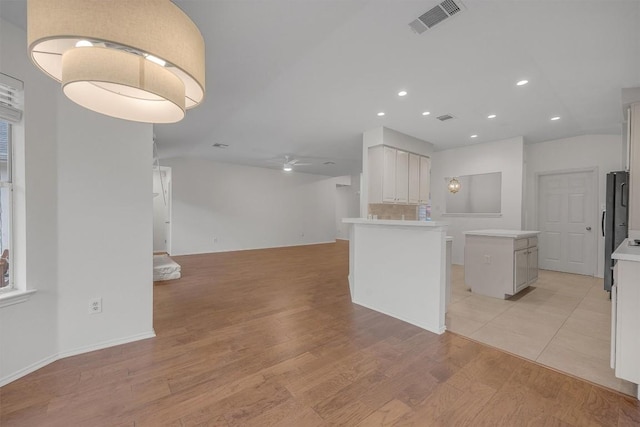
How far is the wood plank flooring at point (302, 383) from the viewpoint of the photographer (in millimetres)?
1556

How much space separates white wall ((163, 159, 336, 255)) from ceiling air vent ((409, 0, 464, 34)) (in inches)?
275

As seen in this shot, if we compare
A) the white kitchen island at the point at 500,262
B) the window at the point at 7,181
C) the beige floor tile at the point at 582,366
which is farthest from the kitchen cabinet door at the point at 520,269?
the window at the point at 7,181

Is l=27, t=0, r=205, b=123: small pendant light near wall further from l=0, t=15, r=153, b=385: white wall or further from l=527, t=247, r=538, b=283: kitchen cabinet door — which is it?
l=527, t=247, r=538, b=283: kitchen cabinet door

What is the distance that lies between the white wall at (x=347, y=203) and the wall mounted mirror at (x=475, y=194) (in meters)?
5.13

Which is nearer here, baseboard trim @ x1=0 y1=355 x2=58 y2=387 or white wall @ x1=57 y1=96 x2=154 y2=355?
baseboard trim @ x1=0 y1=355 x2=58 y2=387

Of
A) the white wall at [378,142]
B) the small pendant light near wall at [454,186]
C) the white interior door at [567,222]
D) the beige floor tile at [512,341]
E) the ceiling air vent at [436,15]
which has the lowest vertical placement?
the beige floor tile at [512,341]

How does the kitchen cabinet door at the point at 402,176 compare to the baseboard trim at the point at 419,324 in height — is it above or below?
above

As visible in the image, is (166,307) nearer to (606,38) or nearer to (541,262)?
(606,38)

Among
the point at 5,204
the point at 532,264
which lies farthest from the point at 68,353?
the point at 532,264

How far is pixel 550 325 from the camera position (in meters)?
2.82

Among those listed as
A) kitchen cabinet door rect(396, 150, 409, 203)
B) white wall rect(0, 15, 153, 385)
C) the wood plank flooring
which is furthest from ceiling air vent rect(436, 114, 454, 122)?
white wall rect(0, 15, 153, 385)

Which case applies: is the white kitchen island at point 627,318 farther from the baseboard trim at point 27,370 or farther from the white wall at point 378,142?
the baseboard trim at point 27,370

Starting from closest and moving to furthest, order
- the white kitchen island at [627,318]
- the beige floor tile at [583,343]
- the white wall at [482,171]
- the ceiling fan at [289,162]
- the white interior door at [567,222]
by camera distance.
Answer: the white kitchen island at [627,318] < the beige floor tile at [583,343] < the white interior door at [567,222] < the white wall at [482,171] < the ceiling fan at [289,162]

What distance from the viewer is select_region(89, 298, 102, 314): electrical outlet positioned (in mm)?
2248
